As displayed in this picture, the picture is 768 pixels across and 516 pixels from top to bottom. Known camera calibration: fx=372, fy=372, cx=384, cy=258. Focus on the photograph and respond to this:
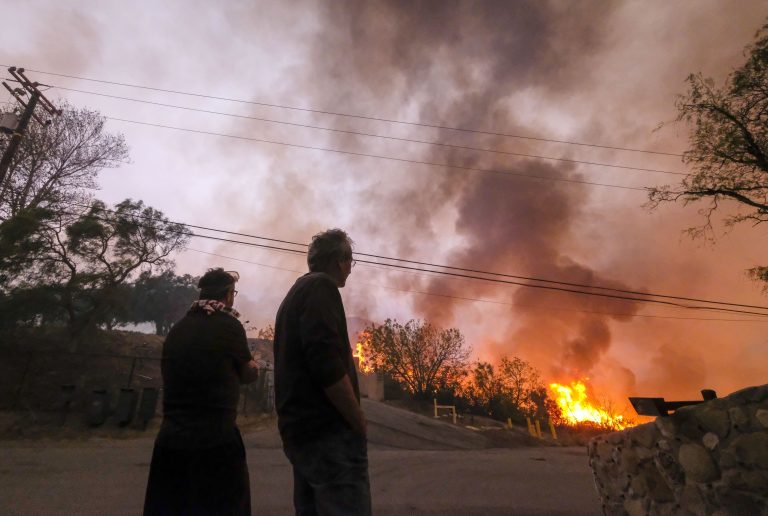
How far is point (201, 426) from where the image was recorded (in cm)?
183

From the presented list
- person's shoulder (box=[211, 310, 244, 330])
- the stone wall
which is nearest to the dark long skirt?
person's shoulder (box=[211, 310, 244, 330])

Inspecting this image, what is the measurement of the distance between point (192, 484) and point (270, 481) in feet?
17.3

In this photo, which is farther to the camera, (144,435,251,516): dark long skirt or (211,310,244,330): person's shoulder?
(211,310,244,330): person's shoulder

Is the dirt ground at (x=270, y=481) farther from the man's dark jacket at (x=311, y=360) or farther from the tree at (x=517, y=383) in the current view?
the tree at (x=517, y=383)

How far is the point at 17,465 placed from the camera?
671 cm

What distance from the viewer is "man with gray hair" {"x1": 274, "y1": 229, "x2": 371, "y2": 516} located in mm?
1690

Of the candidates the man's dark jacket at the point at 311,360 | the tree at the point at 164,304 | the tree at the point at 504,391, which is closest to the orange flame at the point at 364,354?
the tree at the point at 504,391

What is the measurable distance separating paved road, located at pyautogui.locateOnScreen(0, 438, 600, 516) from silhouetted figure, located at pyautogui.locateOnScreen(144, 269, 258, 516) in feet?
11.5

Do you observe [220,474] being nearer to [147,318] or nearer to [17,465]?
[17,465]

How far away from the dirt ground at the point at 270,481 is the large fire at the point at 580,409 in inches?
809

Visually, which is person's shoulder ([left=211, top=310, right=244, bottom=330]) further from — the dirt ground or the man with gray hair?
the dirt ground

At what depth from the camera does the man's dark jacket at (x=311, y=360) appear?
176 cm

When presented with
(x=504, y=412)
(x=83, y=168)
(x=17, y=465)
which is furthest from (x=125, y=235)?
(x=504, y=412)

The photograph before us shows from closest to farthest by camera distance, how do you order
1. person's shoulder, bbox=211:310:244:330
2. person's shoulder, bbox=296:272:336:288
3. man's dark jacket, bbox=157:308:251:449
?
man's dark jacket, bbox=157:308:251:449, person's shoulder, bbox=296:272:336:288, person's shoulder, bbox=211:310:244:330
